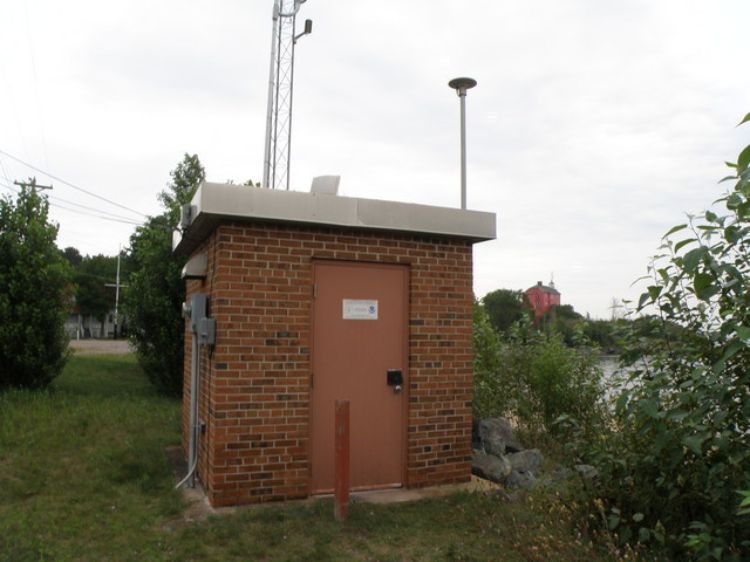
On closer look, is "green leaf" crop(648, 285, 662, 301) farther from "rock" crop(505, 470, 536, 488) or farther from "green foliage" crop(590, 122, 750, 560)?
"rock" crop(505, 470, 536, 488)

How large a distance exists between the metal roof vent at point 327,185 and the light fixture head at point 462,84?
2657 millimetres

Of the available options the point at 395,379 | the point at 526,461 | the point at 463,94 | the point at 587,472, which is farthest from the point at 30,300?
the point at 587,472

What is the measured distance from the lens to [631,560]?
4.01 meters

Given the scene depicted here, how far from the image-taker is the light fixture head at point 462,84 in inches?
314

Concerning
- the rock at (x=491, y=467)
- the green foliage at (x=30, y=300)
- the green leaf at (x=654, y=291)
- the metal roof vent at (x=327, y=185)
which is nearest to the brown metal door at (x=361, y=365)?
the metal roof vent at (x=327, y=185)

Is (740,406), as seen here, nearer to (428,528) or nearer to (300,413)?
(428,528)

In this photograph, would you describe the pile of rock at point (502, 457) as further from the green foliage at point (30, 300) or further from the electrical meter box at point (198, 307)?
the green foliage at point (30, 300)

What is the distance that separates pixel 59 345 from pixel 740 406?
459 inches

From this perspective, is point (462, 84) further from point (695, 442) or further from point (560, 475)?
point (695, 442)

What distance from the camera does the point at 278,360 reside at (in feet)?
19.3

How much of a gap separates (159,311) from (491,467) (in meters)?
8.10

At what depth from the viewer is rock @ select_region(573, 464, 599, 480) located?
4.99m

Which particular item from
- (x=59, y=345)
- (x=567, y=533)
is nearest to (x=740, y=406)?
(x=567, y=533)

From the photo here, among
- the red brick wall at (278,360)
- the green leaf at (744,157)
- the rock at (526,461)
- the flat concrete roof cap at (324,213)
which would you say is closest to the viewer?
the green leaf at (744,157)
